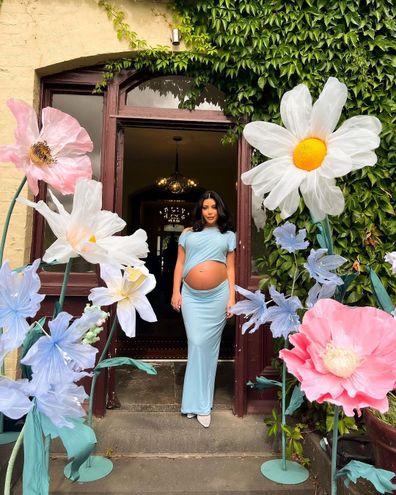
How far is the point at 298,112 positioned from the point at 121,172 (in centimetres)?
213

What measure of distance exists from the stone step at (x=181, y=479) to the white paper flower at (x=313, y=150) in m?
1.77

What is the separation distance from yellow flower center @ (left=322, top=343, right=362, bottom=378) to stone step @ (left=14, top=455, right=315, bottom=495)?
161 centimetres

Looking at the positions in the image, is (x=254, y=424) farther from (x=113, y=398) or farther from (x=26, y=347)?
(x=26, y=347)

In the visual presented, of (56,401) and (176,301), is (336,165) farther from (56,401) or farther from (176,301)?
(176,301)

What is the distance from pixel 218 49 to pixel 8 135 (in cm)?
160

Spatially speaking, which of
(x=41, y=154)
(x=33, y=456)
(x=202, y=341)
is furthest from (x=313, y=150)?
(x=202, y=341)

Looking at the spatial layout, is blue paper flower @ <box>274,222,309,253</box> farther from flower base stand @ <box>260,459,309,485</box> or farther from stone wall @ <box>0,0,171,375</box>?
stone wall @ <box>0,0,171,375</box>

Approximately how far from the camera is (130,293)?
3.72ft

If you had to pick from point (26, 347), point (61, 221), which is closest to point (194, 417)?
point (26, 347)

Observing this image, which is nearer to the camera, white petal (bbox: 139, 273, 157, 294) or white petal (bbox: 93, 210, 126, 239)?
white petal (bbox: 93, 210, 126, 239)

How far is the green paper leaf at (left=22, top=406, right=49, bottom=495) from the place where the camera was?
2.74 ft

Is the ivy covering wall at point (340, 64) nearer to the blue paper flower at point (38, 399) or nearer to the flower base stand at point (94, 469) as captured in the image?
the flower base stand at point (94, 469)

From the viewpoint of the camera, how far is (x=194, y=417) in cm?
267

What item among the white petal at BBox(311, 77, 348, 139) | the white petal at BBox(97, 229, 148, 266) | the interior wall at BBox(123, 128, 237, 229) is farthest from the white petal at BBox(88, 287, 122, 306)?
the interior wall at BBox(123, 128, 237, 229)
